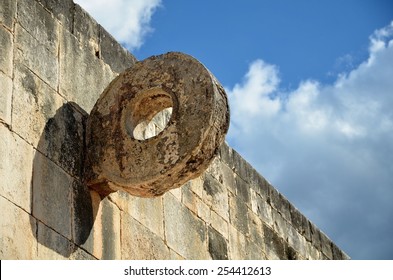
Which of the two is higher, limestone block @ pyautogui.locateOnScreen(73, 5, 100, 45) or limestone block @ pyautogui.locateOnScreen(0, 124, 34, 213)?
limestone block @ pyautogui.locateOnScreen(73, 5, 100, 45)

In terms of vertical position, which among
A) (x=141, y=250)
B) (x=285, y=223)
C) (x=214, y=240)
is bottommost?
(x=141, y=250)

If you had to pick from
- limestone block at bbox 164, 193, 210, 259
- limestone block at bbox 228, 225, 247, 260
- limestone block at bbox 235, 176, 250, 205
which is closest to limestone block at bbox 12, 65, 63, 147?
limestone block at bbox 164, 193, 210, 259

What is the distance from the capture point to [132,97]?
22.1 ft

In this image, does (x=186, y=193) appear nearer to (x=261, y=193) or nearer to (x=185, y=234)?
(x=185, y=234)

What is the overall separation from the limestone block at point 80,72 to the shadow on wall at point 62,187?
0.34ft

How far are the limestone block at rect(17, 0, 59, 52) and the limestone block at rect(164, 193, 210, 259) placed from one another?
1604 mm

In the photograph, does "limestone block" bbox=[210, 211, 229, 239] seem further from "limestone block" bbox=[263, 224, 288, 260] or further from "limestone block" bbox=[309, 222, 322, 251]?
"limestone block" bbox=[309, 222, 322, 251]

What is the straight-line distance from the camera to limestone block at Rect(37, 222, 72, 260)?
592 cm

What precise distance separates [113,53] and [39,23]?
3.35 feet

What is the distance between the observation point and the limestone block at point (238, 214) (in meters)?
8.90

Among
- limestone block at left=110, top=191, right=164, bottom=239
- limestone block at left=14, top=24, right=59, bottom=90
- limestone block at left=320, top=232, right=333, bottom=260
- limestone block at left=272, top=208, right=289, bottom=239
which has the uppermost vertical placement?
limestone block at left=320, top=232, right=333, bottom=260

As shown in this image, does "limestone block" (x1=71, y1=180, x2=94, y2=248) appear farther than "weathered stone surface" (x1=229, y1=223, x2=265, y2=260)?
No

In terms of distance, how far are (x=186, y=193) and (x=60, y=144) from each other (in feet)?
6.06

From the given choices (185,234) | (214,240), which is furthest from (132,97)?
(214,240)
